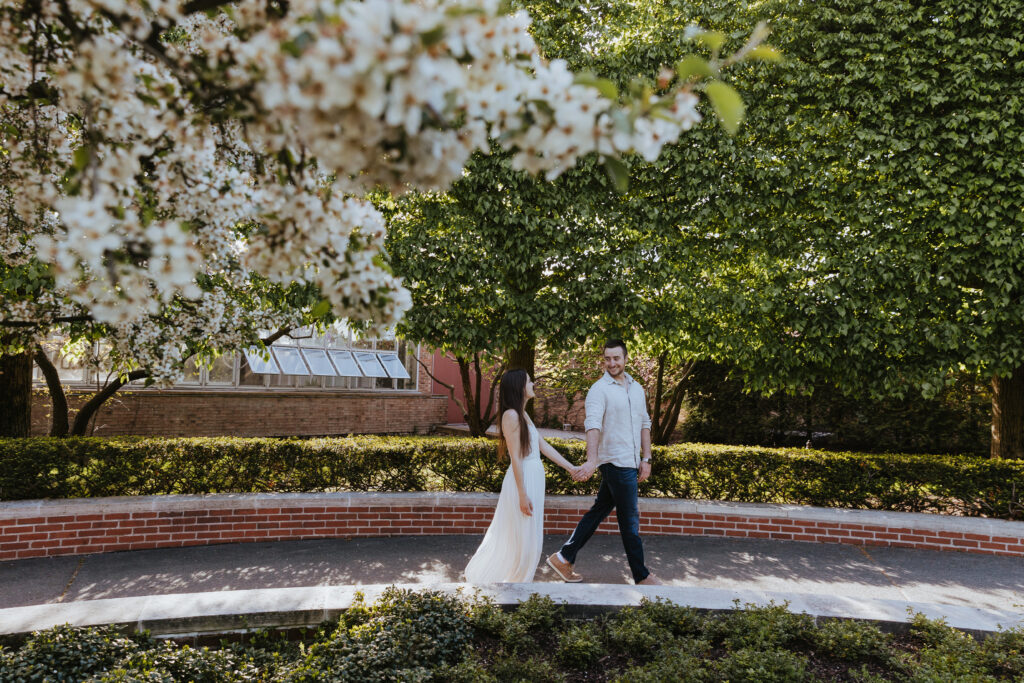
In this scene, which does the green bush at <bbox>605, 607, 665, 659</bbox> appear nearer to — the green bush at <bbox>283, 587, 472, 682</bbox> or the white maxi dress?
the green bush at <bbox>283, 587, 472, 682</bbox>

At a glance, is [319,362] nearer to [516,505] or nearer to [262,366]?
[262,366]

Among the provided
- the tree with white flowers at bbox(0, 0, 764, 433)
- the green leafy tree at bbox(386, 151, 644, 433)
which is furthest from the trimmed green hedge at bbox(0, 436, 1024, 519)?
the tree with white flowers at bbox(0, 0, 764, 433)

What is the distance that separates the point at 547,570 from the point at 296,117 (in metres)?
5.15

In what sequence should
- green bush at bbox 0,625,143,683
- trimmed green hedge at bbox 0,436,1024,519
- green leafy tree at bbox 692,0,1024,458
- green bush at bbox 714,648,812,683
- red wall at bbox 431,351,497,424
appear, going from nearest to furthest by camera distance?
green bush at bbox 0,625,143,683
green bush at bbox 714,648,812,683
trimmed green hedge at bbox 0,436,1024,519
green leafy tree at bbox 692,0,1024,458
red wall at bbox 431,351,497,424

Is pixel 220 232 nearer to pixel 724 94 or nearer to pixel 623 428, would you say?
pixel 724 94

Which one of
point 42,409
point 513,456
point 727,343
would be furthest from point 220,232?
point 42,409

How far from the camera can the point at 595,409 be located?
17.1 ft

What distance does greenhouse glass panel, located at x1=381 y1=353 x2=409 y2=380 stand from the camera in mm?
17562

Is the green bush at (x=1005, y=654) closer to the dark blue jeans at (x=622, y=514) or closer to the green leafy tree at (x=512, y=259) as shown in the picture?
the dark blue jeans at (x=622, y=514)

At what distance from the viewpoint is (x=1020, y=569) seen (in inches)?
234

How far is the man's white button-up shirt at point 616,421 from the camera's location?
205 inches

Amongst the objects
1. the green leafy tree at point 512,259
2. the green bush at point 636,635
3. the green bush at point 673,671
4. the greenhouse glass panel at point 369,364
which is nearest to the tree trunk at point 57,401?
the green leafy tree at point 512,259

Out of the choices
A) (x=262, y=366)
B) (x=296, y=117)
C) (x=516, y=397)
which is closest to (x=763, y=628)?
(x=516, y=397)

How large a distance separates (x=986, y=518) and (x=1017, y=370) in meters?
2.12
